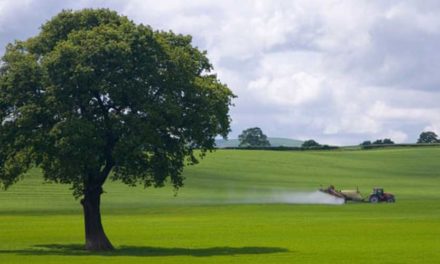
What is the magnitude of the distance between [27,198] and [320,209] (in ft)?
97.7

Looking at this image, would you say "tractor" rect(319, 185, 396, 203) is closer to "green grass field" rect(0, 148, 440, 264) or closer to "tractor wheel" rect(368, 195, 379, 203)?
"tractor wheel" rect(368, 195, 379, 203)

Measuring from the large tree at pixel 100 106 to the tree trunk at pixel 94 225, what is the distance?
0.05 meters

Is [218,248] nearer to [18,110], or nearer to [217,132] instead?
[217,132]

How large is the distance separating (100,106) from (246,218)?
103 ft

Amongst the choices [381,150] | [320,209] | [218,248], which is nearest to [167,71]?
[218,248]

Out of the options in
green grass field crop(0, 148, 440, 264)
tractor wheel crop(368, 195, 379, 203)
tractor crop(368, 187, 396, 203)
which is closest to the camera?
green grass field crop(0, 148, 440, 264)

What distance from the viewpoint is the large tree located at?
48.0 meters

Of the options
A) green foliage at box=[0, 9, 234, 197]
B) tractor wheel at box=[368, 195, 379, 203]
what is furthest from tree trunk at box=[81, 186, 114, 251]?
tractor wheel at box=[368, 195, 379, 203]

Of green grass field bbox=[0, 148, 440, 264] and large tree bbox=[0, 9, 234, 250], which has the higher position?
large tree bbox=[0, 9, 234, 250]

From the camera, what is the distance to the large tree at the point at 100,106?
4800 cm

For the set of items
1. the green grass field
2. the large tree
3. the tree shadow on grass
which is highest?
the large tree

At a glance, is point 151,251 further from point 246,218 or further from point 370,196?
point 370,196

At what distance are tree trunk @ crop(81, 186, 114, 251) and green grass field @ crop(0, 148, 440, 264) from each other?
35.7 inches

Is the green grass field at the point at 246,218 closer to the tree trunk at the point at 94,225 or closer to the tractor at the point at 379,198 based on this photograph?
the tree trunk at the point at 94,225
